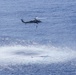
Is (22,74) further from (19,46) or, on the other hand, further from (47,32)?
(47,32)

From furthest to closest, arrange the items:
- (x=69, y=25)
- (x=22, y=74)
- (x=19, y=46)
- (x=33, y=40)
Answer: (x=69, y=25) → (x=33, y=40) → (x=19, y=46) → (x=22, y=74)

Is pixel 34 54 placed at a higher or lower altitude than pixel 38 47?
higher

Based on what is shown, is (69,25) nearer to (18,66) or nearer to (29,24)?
(29,24)

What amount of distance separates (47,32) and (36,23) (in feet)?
46.3

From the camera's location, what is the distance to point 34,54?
424ft

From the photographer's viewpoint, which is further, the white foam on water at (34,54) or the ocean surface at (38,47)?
the white foam on water at (34,54)

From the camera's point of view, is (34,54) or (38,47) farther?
(38,47)

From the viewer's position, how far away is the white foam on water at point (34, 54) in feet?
402

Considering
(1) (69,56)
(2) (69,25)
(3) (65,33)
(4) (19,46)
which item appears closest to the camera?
(1) (69,56)

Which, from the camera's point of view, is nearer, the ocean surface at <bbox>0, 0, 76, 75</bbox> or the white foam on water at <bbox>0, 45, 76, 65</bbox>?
the ocean surface at <bbox>0, 0, 76, 75</bbox>

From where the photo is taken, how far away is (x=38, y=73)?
377ft

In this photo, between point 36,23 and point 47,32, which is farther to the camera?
point 36,23

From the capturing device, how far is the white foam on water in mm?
122562

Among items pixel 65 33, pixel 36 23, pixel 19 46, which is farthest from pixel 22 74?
pixel 36 23
